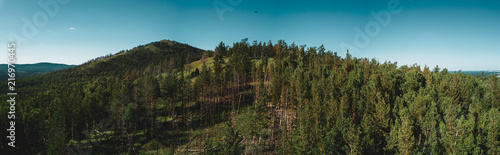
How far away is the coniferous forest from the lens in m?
30.5

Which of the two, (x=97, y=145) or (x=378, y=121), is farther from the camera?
(x=97, y=145)

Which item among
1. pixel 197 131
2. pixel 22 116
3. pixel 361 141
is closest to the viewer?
pixel 361 141

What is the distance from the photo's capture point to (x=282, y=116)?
54.4 meters

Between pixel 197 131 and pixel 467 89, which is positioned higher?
pixel 467 89

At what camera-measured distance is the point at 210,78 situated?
7306cm

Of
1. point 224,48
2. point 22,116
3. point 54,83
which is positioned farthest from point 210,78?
point 54,83

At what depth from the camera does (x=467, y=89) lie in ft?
140

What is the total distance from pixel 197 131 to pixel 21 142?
3667 centimetres

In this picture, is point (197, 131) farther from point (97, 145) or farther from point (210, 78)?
point (97, 145)

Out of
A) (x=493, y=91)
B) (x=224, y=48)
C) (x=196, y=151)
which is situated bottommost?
(x=196, y=151)

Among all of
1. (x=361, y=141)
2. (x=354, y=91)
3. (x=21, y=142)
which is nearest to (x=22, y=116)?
(x=21, y=142)

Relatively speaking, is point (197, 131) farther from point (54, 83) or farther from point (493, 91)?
point (54, 83)

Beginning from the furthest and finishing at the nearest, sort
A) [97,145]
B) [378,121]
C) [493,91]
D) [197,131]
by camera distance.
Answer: [197,131] → [97,145] → [493,91] → [378,121]

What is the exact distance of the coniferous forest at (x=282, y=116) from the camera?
30500 millimetres
